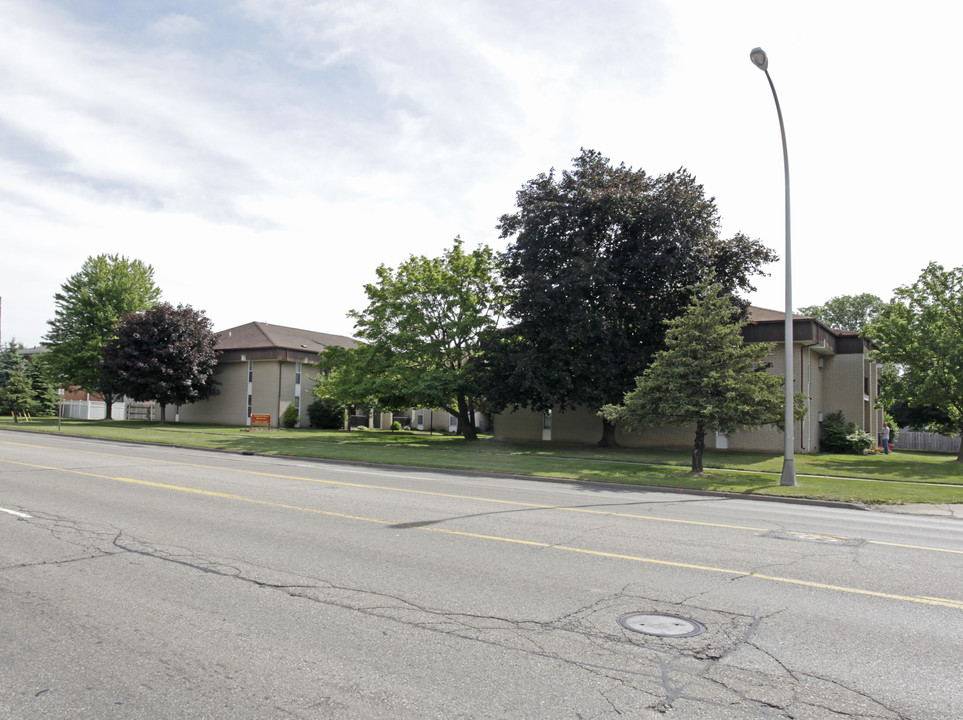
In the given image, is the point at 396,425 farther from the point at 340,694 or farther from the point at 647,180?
the point at 340,694

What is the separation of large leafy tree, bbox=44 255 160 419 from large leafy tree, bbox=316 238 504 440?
28974 millimetres

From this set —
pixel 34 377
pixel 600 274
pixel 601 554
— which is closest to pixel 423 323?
pixel 600 274

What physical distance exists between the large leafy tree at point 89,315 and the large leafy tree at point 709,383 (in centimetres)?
4685

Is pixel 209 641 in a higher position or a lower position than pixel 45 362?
lower

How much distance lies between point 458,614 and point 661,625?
63.4 inches

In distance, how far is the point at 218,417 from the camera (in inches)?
2051

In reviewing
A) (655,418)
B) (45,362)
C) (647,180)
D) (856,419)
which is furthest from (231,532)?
(45,362)

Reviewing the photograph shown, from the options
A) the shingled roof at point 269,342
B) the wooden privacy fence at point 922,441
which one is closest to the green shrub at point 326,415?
the shingled roof at point 269,342

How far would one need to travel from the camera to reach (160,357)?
46594 mm

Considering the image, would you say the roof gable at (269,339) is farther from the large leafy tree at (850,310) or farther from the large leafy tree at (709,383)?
the large leafy tree at (850,310)

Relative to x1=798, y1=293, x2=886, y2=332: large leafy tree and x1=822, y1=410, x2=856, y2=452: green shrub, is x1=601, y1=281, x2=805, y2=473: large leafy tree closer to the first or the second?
x1=822, y1=410, x2=856, y2=452: green shrub

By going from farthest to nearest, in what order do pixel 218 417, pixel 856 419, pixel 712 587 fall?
1. pixel 218 417
2. pixel 856 419
3. pixel 712 587

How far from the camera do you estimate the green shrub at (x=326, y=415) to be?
160ft

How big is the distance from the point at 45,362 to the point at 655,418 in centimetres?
5402
